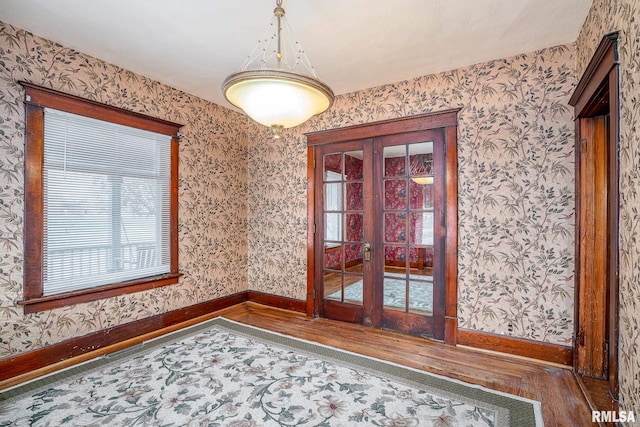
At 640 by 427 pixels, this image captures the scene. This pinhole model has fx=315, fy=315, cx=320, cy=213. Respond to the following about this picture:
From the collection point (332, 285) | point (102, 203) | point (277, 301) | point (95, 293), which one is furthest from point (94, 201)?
point (332, 285)

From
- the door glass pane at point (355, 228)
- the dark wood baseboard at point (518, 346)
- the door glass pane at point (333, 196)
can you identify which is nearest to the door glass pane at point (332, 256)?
the door glass pane at point (355, 228)

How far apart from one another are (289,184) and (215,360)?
2321 mm

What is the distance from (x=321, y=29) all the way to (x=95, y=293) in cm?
314

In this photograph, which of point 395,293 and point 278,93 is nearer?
point 278,93

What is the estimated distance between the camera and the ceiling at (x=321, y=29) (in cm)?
225

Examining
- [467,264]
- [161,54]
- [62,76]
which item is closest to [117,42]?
[161,54]

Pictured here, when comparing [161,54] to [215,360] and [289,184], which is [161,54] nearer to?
[289,184]

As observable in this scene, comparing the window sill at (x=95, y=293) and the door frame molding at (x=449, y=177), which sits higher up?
the door frame molding at (x=449, y=177)

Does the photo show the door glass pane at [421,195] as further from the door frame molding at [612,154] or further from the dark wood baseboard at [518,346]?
the door frame molding at [612,154]

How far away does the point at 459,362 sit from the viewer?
9.10 ft

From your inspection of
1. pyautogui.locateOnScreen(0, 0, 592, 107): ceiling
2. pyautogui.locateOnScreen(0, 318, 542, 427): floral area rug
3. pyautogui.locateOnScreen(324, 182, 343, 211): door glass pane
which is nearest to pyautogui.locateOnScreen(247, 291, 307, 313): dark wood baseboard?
pyautogui.locateOnScreen(0, 318, 542, 427): floral area rug

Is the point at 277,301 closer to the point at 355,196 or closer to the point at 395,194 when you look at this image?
the point at 355,196

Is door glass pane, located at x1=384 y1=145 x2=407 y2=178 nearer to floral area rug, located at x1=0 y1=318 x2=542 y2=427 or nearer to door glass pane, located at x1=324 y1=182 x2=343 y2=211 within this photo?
door glass pane, located at x1=324 y1=182 x2=343 y2=211

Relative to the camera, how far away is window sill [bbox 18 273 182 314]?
8.62 feet
